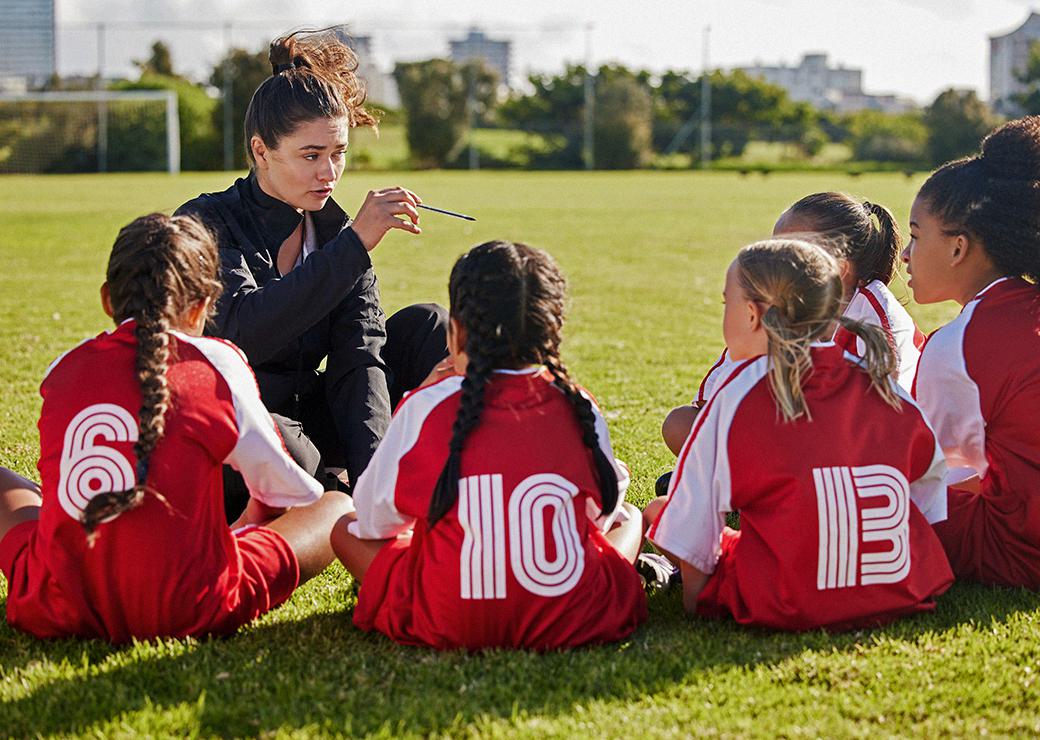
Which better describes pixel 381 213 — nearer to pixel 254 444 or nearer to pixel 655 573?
pixel 254 444

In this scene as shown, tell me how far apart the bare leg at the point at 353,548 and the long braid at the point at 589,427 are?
0.59 m

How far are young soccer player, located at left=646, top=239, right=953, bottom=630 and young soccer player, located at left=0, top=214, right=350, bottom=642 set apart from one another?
3.29 feet

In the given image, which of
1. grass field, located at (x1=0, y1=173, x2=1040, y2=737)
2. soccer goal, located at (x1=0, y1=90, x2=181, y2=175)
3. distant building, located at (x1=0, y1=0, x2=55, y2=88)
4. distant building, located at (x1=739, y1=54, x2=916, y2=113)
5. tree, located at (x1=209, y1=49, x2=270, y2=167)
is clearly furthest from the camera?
distant building, located at (x1=739, y1=54, x2=916, y2=113)

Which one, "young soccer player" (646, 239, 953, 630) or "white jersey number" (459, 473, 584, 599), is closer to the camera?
"white jersey number" (459, 473, 584, 599)

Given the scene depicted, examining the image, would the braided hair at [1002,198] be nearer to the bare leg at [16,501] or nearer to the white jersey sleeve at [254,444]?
the white jersey sleeve at [254,444]

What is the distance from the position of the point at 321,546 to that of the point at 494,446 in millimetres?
820

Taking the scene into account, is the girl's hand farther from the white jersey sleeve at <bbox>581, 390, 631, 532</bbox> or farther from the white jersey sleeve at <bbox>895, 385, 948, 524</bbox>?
the white jersey sleeve at <bbox>895, 385, 948, 524</bbox>

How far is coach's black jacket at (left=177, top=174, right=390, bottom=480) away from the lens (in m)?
3.61

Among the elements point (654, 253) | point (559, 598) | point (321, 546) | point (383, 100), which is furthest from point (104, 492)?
point (383, 100)

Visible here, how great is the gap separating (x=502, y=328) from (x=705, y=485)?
2.07 ft

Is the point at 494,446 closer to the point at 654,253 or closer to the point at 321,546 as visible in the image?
the point at 321,546

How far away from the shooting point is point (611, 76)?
57.8 metres

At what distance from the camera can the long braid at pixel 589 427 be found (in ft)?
8.98

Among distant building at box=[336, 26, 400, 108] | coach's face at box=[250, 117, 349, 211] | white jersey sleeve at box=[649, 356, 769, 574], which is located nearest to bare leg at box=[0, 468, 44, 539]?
coach's face at box=[250, 117, 349, 211]
